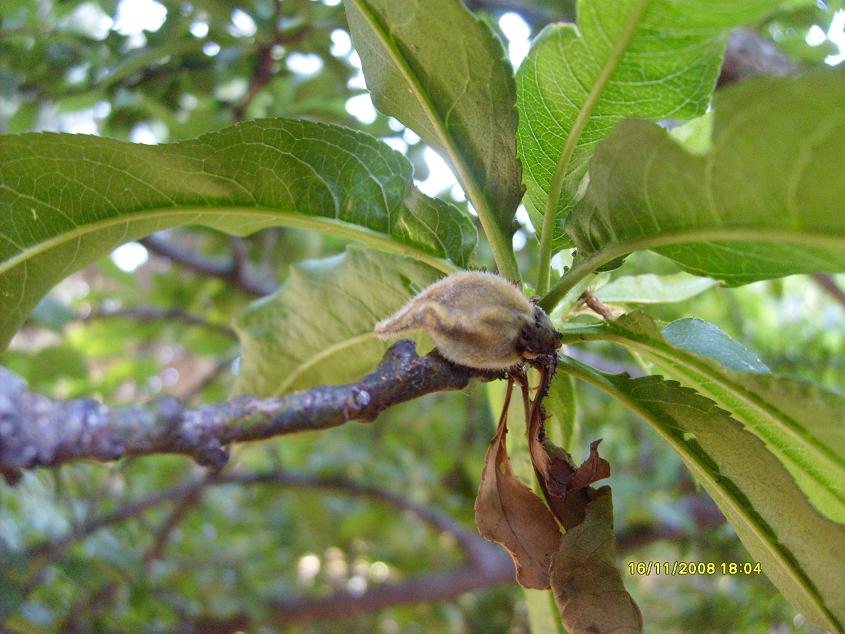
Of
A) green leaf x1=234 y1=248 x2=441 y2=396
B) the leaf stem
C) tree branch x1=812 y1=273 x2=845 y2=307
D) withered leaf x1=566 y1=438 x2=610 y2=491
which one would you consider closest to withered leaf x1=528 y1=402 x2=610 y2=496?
withered leaf x1=566 y1=438 x2=610 y2=491

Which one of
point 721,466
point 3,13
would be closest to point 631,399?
point 721,466

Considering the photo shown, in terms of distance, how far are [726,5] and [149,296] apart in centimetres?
253

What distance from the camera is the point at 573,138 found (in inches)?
37.0

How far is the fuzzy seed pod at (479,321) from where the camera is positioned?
84 cm

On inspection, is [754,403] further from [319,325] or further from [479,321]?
[319,325]

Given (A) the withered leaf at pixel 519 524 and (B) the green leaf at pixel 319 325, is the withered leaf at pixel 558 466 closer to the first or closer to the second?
(A) the withered leaf at pixel 519 524

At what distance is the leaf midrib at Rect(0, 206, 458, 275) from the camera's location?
98cm

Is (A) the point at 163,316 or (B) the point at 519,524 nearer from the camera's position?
(B) the point at 519,524

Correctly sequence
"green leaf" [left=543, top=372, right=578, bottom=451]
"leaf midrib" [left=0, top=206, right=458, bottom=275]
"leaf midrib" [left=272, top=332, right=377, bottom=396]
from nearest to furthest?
1. "leaf midrib" [left=0, top=206, right=458, bottom=275]
2. "green leaf" [left=543, top=372, right=578, bottom=451]
3. "leaf midrib" [left=272, top=332, right=377, bottom=396]

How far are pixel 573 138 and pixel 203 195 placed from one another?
506 mm

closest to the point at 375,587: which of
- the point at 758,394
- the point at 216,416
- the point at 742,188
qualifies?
the point at 216,416

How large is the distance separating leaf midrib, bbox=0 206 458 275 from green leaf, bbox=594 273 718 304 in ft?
1.14

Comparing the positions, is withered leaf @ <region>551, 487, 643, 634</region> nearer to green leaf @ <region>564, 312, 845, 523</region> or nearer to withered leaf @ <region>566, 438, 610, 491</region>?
withered leaf @ <region>566, 438, 610, 491</region>

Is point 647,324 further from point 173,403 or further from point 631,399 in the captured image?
point 173,403
